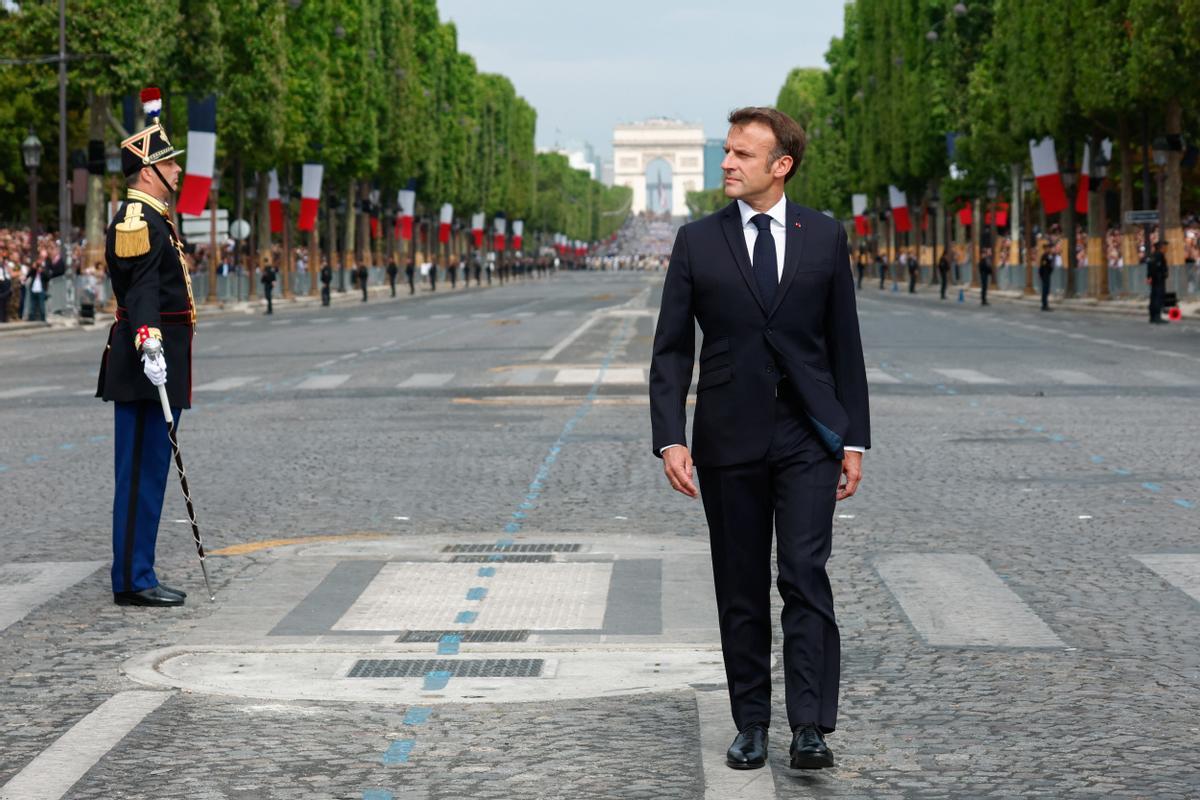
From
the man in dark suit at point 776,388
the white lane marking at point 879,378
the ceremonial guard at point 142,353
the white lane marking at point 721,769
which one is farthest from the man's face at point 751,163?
the white lane marking at point 879,378

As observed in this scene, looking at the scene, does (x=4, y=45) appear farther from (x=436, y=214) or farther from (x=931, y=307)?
(x=436, y=214)

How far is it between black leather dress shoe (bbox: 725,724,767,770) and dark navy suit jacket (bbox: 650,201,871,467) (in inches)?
30.2

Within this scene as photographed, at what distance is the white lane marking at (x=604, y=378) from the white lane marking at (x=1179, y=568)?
49.2ft

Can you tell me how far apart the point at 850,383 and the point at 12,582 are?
5.25 m

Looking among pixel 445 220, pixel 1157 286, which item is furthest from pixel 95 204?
pixel 445 220

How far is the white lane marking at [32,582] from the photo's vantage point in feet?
31.2

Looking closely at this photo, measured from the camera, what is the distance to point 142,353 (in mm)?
9430

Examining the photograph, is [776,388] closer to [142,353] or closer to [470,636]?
[470,636]

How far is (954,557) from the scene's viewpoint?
35.7 ft

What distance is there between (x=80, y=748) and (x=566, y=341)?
103 feet

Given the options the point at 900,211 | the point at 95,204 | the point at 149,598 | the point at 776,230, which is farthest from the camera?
the point at 900,211

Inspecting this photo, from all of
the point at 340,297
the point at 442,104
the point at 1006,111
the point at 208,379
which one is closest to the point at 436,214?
the point at 442,104

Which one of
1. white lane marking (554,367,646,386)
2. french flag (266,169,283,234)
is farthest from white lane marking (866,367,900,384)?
french flag (266,169,283,234)

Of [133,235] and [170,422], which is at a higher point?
[133,235]
